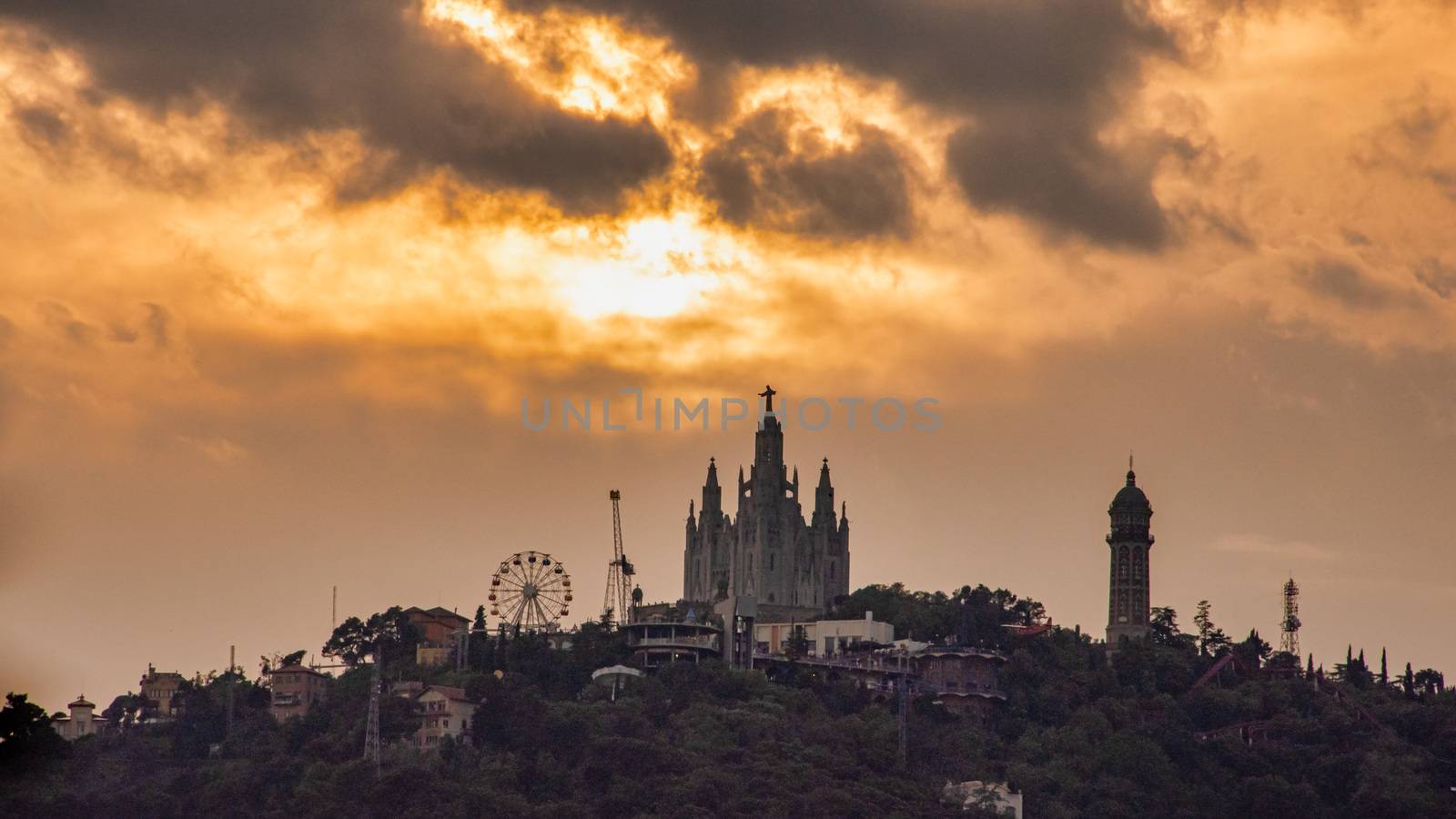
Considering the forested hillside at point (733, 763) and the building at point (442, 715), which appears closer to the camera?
the forested hillside at point (733, 763)

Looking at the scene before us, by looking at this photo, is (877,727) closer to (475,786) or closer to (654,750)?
(654,750)

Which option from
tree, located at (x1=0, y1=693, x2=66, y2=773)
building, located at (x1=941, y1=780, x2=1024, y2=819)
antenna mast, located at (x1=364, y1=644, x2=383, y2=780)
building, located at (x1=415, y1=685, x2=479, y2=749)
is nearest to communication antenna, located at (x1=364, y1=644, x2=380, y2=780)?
antenna mast, located at (x1=364, y1=644, x2=383, y2=780)

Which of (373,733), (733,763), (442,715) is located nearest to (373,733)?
(373,733)

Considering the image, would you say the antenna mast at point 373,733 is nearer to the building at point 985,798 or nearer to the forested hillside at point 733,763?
the forested hillside at point 733,763

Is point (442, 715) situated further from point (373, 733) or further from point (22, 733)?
point (22, 733)

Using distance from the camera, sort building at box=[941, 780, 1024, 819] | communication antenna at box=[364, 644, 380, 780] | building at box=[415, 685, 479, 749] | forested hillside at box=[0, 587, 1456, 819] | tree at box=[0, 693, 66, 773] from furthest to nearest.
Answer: building at box=[415, 685, 479, 749]
communication antenna at box=[364, 644, 380, 780]
building at box=[941, 780, 1024, 819]
forested hillside at box=[0, 587, 1456, 819]
tree at box=[0, 693, 66, 773]

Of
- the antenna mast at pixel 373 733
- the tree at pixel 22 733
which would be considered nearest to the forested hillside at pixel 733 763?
the antenna mast at pixel 373 733

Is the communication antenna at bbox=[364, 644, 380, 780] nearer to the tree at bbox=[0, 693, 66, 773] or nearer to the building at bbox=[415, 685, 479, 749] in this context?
the building at bbox=[415, 685, 479, 749]

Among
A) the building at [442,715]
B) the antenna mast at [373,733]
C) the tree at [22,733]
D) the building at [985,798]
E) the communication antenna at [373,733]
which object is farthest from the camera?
the building at [442,715]

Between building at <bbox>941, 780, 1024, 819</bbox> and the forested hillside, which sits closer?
the forested hillside
